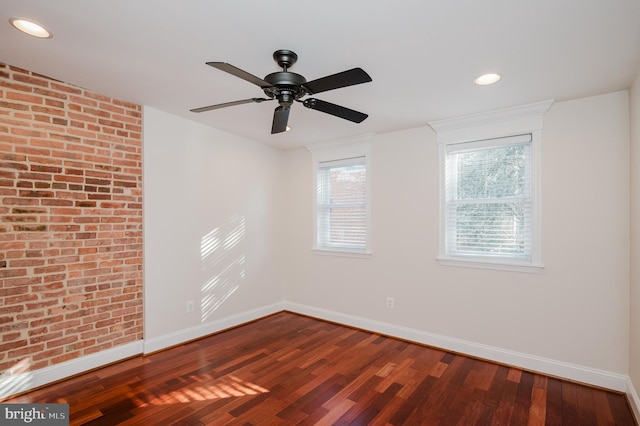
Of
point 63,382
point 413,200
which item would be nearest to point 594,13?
point 413,200

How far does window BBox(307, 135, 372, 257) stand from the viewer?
4.21 metres

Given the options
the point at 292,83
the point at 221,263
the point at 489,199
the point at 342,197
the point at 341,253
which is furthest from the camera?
the point at 342,197

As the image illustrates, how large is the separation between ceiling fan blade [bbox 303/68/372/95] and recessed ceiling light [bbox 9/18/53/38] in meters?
1.55

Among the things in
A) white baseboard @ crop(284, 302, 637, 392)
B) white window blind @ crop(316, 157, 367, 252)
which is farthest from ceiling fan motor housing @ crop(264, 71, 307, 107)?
white baseboard @ crop(284, 302, 637, 392)

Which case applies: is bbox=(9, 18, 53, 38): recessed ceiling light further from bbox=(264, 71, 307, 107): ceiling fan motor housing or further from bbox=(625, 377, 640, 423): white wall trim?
bbox=(625, 377, 640, 423): white wall trim

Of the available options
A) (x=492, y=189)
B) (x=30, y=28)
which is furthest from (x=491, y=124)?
(x=30, y=28)

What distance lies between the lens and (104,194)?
3.01 m

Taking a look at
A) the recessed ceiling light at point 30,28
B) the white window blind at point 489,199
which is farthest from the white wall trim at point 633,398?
the recessed ceiling light at point 30,28

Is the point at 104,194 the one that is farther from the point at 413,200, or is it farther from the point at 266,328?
the point at 413,200

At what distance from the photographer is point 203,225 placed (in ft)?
12.5

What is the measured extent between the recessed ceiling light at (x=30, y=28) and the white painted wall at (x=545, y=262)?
3122 millimetres

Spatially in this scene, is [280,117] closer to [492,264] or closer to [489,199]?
[489,199]

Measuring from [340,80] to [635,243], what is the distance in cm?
250

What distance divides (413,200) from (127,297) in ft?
10.1
